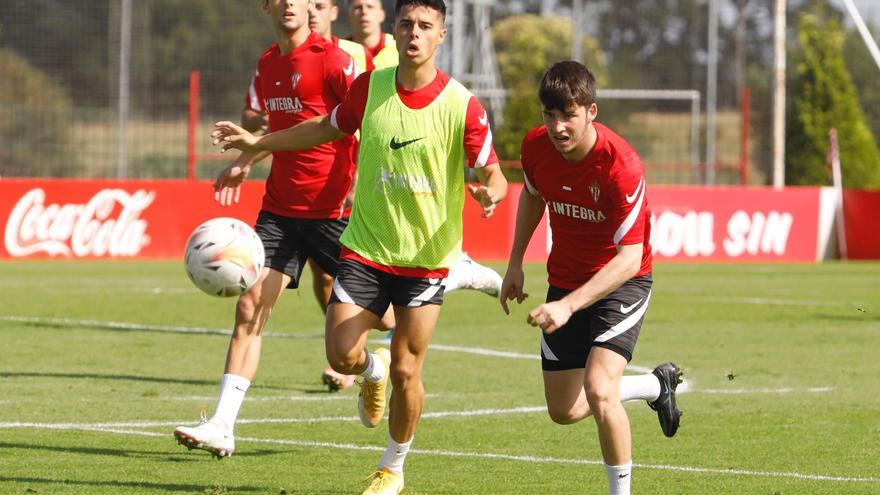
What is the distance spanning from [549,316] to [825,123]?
109 ft

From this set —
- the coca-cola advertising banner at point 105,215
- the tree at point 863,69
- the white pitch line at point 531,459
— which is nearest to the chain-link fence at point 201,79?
the tree at point 863,69

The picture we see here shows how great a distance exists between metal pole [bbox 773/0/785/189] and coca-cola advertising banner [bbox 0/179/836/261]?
5020 mm

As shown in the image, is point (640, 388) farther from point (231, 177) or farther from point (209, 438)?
point (231, 177)

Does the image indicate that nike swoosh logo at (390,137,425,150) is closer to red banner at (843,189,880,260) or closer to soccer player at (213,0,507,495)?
soccer player at (213,0,507,495)

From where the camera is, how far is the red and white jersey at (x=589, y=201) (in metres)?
6.79

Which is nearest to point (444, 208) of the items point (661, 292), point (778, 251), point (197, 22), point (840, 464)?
point (840, 464)

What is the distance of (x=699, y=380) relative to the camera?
11.6 meters

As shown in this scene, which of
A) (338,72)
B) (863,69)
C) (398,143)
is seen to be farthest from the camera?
(863,69)

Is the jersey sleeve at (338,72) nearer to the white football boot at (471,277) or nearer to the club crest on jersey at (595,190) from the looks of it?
the white football boot at (471,277)

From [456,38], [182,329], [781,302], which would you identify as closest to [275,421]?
[182,329]

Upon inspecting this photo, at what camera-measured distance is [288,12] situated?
8.98m

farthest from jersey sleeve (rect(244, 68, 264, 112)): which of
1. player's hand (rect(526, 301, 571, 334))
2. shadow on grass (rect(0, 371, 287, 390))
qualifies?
player's hand (rect(526, 301, 571, 334))

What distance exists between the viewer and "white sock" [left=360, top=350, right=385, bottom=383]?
8094 mm

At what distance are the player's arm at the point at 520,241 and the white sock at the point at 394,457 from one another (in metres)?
0.80
